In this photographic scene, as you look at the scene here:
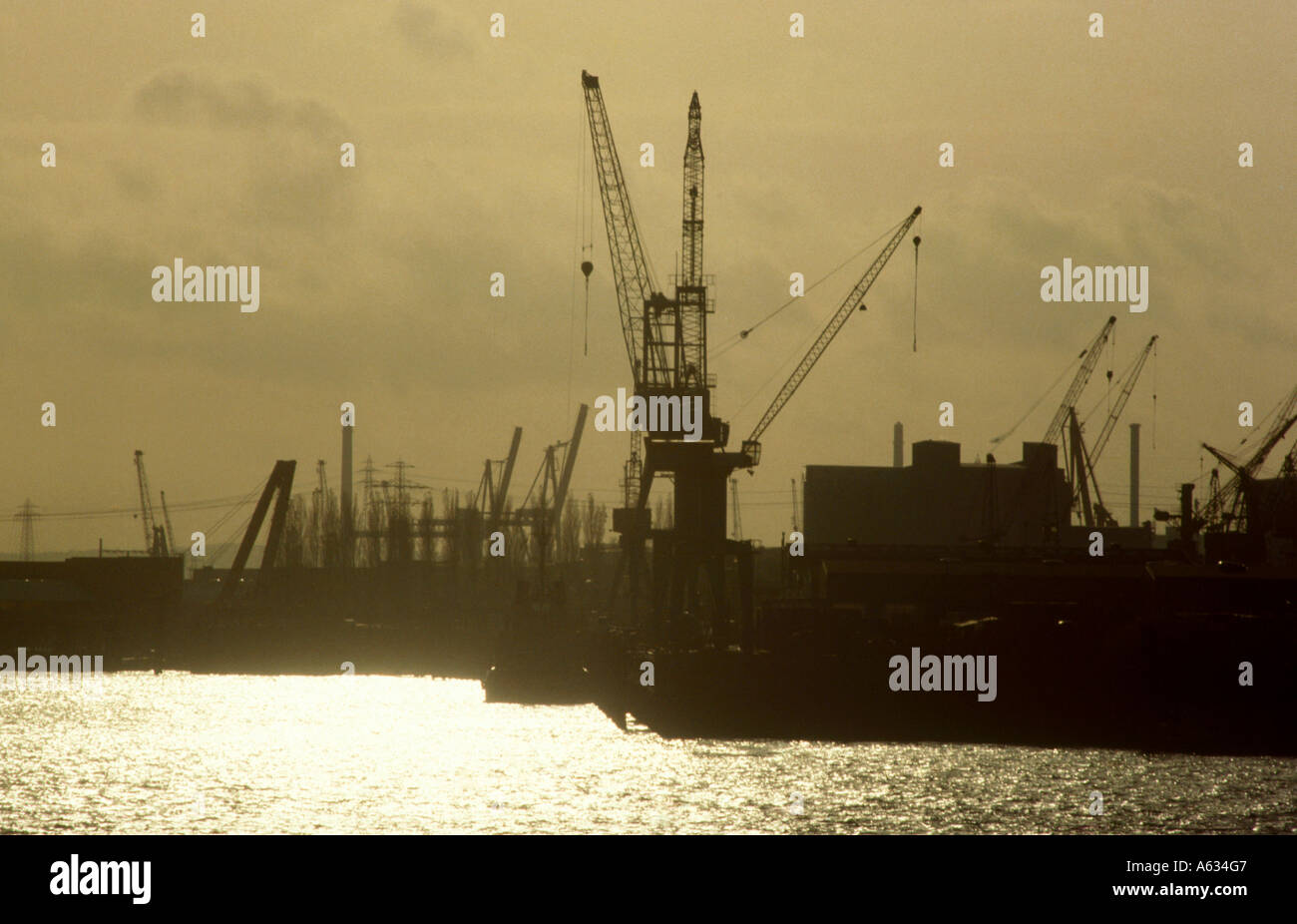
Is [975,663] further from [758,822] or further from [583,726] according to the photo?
[758,822]

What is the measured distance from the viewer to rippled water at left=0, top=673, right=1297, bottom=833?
157 ft

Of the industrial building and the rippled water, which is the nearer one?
the rippled water

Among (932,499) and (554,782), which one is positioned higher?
(932,499)

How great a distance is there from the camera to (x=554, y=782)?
58156 millimetres

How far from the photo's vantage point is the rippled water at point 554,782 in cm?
4778

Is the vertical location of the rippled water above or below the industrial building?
below

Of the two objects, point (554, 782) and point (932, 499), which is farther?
point (932, 499)

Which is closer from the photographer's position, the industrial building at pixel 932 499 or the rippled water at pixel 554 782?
the rippled water at pixel 554 782

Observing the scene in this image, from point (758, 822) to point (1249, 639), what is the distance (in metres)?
56.7

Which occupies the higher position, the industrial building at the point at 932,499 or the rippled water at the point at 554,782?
the industrial building at the point at 932,499
